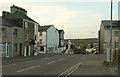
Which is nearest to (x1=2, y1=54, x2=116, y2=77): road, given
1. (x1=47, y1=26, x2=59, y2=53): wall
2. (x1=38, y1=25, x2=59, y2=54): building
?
(x1=38, y1=25, x2=59, y2=54): building

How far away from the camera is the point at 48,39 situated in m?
94.3

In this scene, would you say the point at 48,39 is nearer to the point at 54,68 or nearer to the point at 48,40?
the point at 48,40

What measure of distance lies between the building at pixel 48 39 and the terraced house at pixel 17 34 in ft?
72.4

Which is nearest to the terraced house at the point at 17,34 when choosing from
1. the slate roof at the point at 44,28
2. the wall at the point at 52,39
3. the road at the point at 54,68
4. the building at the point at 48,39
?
the road at the point at 54,68

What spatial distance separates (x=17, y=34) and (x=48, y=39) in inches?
1518

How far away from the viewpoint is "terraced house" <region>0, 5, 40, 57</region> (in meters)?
50.7

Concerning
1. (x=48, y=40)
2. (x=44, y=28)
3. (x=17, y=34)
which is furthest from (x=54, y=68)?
(x=44, y=28)

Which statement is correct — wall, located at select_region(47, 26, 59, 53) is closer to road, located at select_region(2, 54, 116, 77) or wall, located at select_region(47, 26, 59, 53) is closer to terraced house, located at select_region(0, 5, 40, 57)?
terraced house, located at select_region(0, 5, 40, 57)

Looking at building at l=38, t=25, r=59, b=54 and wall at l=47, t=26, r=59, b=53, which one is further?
wall at l=47, t=26, r=59, b=53

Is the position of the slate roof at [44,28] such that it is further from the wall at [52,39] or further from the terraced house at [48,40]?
the wall at [52,39]

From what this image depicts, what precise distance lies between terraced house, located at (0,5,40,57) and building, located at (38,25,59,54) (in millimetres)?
22080

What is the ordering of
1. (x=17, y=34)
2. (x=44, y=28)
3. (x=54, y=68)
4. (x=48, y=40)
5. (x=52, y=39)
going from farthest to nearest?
(x=52, y=39) → (x=44, y=28) → (x=48, y=40) → (x=17, y=34) → (x=54, y=68)

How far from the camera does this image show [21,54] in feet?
191

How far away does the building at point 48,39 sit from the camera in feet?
297
